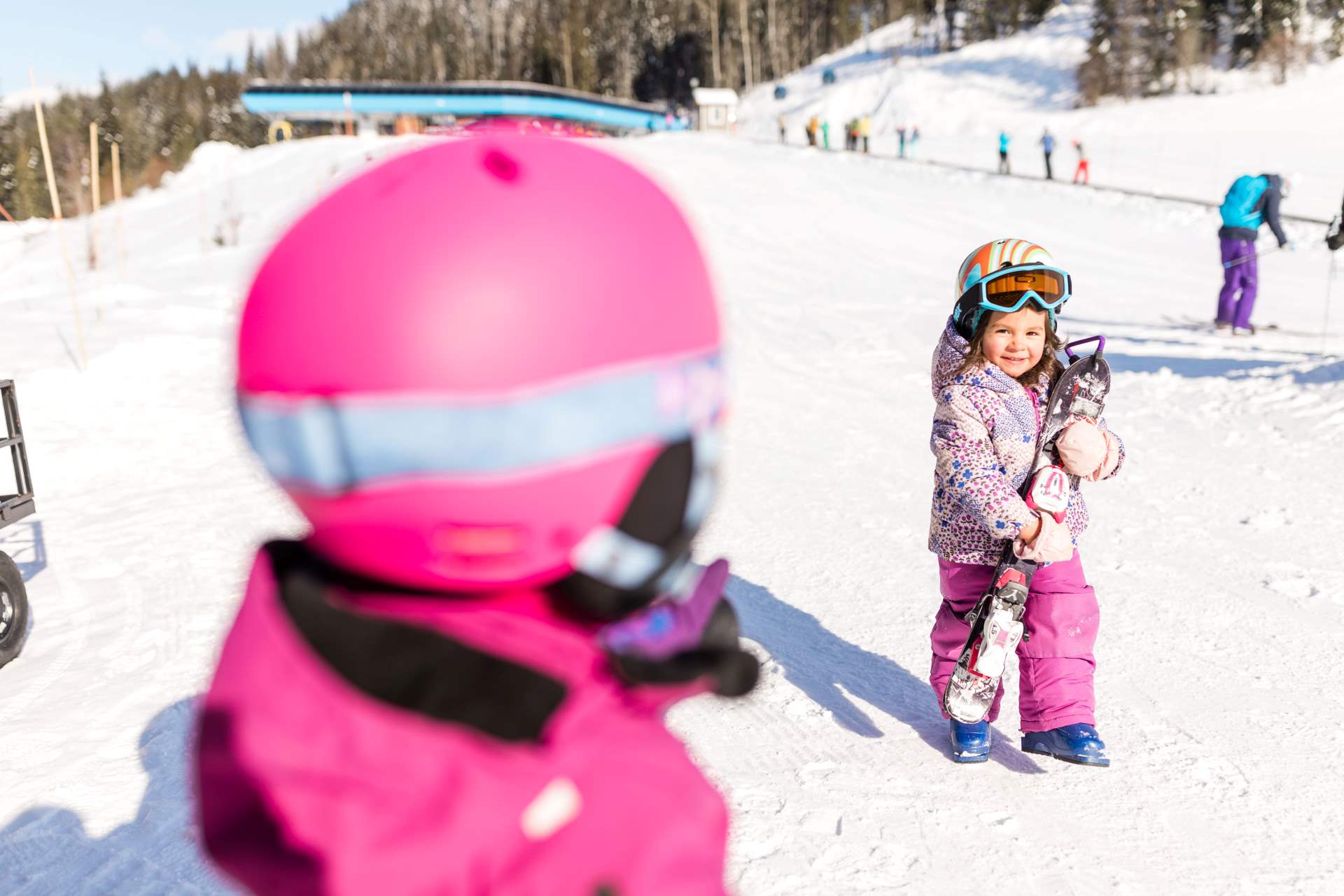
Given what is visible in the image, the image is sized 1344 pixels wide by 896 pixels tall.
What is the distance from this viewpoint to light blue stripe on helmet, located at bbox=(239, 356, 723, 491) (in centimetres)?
76

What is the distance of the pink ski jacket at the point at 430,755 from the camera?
2.58ft

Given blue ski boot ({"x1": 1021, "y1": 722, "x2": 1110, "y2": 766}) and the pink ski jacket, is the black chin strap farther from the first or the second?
blue ski boot ({"x1": 1021, "y1": 722, "x2": 1110, "y2": 766})

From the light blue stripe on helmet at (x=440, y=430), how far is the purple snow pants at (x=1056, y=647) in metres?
2.42

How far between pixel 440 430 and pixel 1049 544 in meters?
2.31

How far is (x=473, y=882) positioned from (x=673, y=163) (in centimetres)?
2639

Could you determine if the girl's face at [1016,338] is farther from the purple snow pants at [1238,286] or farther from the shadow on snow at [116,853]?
the purple snow pants at [1238,286]

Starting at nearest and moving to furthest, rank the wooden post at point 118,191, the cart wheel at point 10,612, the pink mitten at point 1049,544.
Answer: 1. the pink mitten at point 1049,544
2. the cart wheel at point 10,612
3. the wooden post at point 118,191

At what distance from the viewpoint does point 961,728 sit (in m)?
3.01

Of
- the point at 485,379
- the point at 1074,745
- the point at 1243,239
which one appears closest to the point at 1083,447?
the point at 1074,745

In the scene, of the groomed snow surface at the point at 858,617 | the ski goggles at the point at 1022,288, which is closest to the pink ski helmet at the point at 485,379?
the groomed snow surface at the point at 858,617

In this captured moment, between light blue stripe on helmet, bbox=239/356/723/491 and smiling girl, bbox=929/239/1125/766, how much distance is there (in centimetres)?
216

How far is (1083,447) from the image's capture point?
111 inches

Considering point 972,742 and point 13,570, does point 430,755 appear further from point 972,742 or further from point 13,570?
point 13,570

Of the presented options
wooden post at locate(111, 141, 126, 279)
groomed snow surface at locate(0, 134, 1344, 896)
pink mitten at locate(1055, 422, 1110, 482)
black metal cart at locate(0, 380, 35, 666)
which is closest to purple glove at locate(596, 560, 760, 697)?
groomed snow surface at locate(0, 134, 1344, 896)
